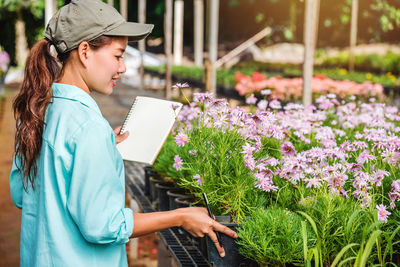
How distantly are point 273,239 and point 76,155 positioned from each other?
A: 0.70 m

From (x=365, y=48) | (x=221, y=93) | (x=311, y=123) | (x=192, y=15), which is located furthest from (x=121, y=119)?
(x=192, y=15)

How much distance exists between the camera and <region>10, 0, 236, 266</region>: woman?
146 centimetres

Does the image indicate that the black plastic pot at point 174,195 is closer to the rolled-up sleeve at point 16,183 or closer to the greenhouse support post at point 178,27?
the rolled-up sleeve at point 16,183

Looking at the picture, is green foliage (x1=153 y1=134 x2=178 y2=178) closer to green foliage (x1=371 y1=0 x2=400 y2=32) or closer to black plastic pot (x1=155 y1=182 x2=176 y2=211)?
black plastic pot (x1=155 y1=182 x2=176 y2=211)

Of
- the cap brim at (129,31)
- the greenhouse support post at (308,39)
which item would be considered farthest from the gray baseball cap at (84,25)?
the greenhouse support post at (308,39)

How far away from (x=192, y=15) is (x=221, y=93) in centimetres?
2429

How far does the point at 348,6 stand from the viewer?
79.5 feet

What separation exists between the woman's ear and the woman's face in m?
0.01

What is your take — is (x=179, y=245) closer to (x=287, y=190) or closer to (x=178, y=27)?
(x=287, y=190)

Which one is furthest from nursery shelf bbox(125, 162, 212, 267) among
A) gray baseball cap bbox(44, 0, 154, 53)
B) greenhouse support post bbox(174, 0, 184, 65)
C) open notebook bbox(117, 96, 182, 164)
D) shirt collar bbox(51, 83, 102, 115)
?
greenhouse support post bbox(174, 0, 184, 65)

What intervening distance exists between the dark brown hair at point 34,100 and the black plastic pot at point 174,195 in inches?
42.7

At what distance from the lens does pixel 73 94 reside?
1.58 m

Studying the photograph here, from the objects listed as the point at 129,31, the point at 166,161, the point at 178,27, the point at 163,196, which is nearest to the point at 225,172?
the point at 129,31

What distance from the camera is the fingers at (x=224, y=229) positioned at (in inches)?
67.1
